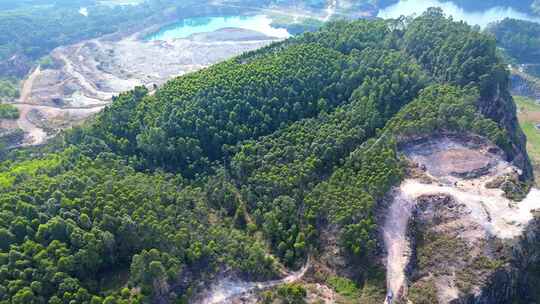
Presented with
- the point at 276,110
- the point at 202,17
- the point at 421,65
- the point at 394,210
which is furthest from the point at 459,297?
the point at 202,17

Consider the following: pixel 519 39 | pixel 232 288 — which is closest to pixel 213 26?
pixel 519 39

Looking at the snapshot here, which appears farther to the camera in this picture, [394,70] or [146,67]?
[146,67]

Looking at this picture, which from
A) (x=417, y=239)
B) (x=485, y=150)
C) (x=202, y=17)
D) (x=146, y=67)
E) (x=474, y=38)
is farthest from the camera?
(x=202, y=17)

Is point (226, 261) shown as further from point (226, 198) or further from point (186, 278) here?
point (226, 198)

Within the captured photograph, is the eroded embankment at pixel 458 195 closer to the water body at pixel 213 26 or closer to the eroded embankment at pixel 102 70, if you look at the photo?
the eroded embankment at pixel 102 70

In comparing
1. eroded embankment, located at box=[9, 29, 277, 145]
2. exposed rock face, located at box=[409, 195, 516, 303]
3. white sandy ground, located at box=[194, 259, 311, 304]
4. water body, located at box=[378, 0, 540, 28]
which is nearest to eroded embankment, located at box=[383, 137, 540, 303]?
exposed rock face, located at box=[409, 195, 516, 303]

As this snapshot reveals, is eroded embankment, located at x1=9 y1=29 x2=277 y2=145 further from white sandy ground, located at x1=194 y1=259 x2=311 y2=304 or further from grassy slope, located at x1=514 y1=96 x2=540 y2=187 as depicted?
grassy slope, located at x1=514 y1=96 x2=540 y2=187
